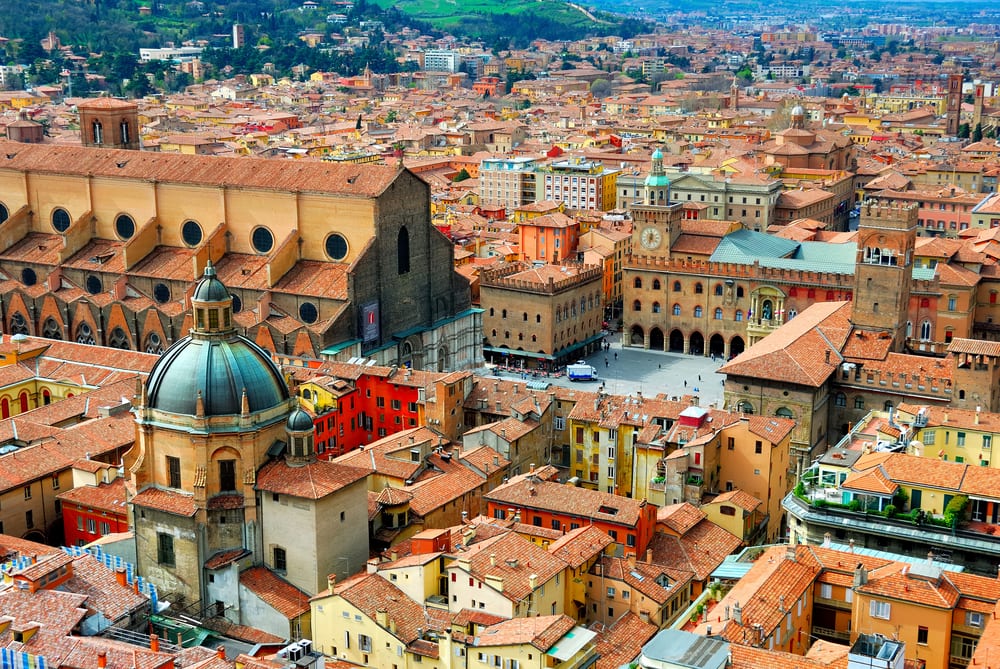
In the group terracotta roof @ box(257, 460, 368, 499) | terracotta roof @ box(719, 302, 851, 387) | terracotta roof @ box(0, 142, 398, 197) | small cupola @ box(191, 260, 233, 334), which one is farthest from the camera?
terracotta roof @ box(0, 142, 398, 197)

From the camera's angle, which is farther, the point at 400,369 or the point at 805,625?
the point at 400,369

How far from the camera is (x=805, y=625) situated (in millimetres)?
37250

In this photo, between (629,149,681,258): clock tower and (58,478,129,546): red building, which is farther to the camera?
(629,149,681,258): clock tower

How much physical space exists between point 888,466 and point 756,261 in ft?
125

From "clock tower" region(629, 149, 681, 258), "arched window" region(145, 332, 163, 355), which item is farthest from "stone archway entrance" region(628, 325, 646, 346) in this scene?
"arched window" region(145, 332, 163, 355)

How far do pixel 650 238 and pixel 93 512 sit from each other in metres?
43.9

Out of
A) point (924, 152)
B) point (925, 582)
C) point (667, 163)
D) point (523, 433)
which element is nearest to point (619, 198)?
point (667, 163)

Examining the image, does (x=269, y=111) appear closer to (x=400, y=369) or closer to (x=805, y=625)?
(x=400, y=369)

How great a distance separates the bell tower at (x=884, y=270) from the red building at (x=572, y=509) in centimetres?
2019

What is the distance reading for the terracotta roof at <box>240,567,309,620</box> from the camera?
4162cm

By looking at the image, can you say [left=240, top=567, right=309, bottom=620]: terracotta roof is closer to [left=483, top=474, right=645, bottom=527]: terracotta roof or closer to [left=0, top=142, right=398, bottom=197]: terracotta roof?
[left=483, top=474, right=645, bottom=527]: terracotta roof

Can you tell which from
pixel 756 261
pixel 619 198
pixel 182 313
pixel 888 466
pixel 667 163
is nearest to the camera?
pixel 888 466

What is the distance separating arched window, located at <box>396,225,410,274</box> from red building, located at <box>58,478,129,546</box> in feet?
78.6

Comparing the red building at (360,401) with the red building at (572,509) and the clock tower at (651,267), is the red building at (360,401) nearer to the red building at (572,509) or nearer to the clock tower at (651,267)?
the red building at (572,509)
